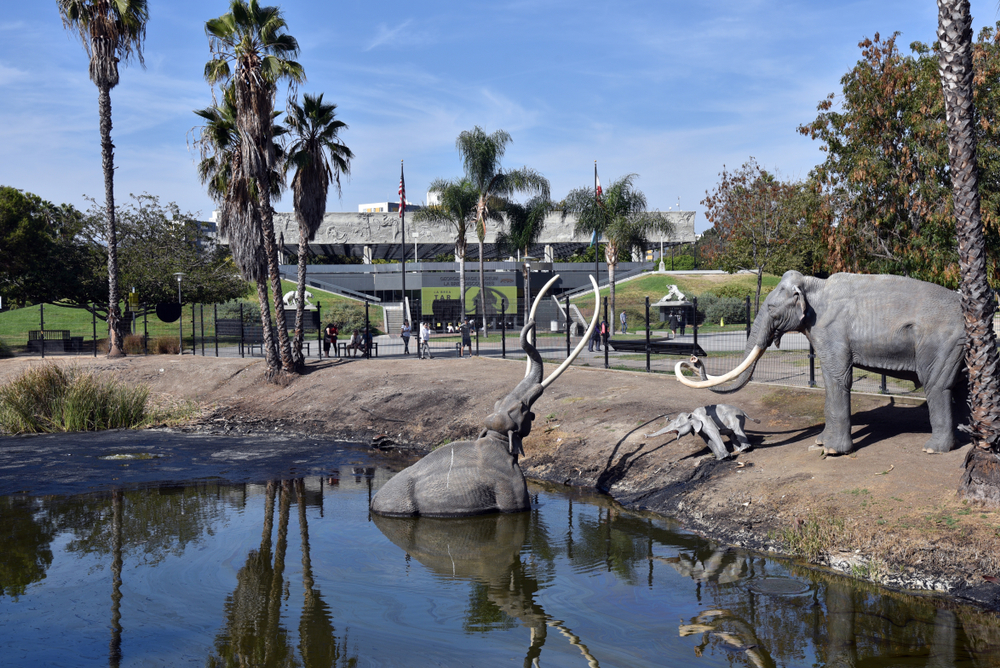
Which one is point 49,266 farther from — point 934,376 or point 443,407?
point 934,376

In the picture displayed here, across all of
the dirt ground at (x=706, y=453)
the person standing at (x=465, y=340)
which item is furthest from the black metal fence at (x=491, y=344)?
the dirt ground at (x=706, y=453)

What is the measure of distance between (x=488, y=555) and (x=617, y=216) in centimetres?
3210

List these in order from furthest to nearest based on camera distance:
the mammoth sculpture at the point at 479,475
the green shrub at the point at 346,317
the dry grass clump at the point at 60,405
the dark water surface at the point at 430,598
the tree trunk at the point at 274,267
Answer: the green shrub at the point at 346,317 → the tree trunk at the point at 274,267 → the dry grass clump at the point at 60,405 → the mammoth sculpture at the point at 479,475 → the dark water surface at the point at 430,598

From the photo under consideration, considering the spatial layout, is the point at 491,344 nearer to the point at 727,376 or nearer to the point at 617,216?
the point at 617,216

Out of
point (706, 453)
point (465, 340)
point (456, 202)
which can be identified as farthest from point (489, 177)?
point (706, 453)

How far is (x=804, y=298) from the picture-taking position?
9.79 m

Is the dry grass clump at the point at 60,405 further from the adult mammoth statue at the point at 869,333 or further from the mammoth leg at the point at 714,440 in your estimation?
the adult mammoth statue at the point at 869,333

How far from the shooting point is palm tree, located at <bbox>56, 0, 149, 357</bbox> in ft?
85.9

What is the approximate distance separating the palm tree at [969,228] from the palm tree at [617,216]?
30281 mm

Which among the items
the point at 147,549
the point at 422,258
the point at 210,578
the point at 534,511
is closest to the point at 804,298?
the point at 534,511

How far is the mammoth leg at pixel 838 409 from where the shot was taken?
959 centimetres

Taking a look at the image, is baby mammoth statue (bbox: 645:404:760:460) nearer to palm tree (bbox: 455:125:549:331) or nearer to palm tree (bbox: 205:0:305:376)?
palm tree (bbox: 205:0:305:376)

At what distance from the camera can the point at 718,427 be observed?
10.8 m

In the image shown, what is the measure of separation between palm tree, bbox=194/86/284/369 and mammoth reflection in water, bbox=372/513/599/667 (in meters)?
12.5
